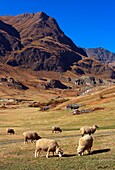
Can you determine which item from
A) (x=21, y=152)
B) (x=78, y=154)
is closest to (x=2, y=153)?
(x=21, y=152)

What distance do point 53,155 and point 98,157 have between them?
17.0 ft

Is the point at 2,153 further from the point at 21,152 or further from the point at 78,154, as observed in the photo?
the point at 78,154

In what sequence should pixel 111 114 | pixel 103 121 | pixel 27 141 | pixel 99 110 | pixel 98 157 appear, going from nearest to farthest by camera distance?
pixel 98 157
pixel 27 141
pixel 103 121
pixel 111 114
pixel 99 110

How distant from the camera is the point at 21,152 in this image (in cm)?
3678

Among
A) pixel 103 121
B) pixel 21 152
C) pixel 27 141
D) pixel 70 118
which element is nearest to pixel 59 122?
pixel 70 118

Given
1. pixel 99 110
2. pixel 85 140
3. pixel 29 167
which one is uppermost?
pixel 99 110

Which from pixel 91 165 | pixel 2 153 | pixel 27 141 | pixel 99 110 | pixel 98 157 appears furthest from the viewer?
pixel 99 110

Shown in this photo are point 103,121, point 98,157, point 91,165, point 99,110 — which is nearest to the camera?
point 91,165

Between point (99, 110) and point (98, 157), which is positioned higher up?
point (99, 110)

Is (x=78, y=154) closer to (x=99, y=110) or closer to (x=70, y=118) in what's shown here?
(x=70, y=118)

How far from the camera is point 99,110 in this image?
97000mm

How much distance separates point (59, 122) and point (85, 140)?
183 ft

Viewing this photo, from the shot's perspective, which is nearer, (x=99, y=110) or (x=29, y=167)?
(x=29, y=167)

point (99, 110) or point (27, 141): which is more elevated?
point (99, 110)
